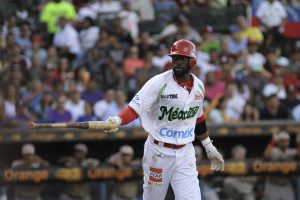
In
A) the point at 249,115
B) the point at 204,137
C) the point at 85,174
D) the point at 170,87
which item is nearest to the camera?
the point at 170,87

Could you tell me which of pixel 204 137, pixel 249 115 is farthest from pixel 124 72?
pixel 204 137

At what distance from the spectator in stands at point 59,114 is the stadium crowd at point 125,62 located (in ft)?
0.05

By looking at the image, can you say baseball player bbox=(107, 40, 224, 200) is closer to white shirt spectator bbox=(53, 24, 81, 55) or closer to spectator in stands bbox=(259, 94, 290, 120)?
→ spectator in stands bbox=(259, 94, 290, 120)

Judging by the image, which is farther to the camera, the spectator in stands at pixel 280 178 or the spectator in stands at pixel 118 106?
the spectator in stands at pixel 118 106

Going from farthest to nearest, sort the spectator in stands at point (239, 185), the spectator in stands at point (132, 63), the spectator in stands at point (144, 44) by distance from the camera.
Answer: the spectator in stands at point (144, 44) → the spectator in stands at point (132, 63) → the spectator in stands at point (239, 185)

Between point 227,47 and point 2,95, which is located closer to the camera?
point 2,95

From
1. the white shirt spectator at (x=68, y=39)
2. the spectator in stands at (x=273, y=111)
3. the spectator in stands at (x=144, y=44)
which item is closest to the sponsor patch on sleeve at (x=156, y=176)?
the spectator in stands at (x=273, y=111)

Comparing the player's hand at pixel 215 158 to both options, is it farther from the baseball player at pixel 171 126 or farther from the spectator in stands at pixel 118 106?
the spectator in stands at pixel 118 106

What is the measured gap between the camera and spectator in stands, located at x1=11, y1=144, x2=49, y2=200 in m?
12.2

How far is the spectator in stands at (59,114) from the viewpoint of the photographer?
12.9 metres

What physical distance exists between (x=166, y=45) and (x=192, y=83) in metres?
7.34

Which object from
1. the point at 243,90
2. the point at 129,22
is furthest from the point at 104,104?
the point at 129,22

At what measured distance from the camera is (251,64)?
1588 centimetres

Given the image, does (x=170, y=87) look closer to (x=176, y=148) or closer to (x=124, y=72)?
(x=176, y=148)
